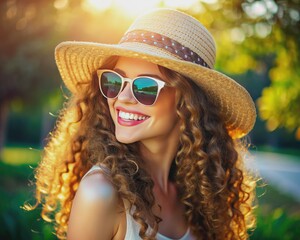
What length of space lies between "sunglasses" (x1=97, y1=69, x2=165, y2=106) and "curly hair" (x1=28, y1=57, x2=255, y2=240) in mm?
110

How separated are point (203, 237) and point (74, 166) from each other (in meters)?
0.82

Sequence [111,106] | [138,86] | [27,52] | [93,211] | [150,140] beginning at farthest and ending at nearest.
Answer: [27,52] < [150,140] < [111,106] < [138,86] < [93,211]

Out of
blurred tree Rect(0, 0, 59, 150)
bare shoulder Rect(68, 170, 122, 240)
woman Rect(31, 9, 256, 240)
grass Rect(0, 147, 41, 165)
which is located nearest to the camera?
bare shoulder Rect(68, 170, 122, 240)

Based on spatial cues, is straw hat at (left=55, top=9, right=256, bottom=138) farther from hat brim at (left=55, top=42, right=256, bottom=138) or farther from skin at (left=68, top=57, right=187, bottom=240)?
skin at (left=68, top=57, right=187, bottom=240)

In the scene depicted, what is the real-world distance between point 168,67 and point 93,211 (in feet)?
2.42

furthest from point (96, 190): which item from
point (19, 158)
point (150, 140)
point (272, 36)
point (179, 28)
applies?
point (19, 158)

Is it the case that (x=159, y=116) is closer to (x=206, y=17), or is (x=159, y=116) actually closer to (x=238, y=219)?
(x=238, y=219)

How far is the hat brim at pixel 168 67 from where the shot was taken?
8.37 feet

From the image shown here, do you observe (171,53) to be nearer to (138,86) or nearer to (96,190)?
(138,86)

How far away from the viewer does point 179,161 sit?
298 centimetres

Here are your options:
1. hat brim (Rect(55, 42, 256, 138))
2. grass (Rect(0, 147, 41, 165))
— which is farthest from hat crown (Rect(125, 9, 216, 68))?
grass (Rect(0, 147, 41, 165))

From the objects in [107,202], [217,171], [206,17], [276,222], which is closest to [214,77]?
[217,171]

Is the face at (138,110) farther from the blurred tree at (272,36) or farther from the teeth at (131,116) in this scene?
the blurred tree at (272,36)

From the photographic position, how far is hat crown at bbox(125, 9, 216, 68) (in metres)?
2.74
